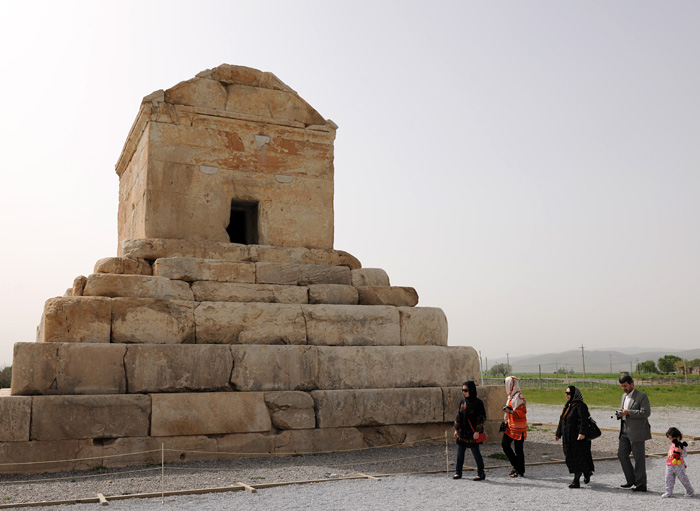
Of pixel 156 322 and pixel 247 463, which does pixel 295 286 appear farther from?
pixel 247 463

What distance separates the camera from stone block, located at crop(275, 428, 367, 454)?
825cm

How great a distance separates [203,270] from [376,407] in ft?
9.83

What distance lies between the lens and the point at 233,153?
10281mm

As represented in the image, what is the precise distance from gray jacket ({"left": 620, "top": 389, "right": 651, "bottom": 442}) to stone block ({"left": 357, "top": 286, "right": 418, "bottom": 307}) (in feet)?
12.6

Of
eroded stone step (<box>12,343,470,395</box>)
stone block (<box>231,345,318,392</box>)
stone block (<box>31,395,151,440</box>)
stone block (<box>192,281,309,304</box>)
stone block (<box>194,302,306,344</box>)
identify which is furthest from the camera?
stone block (<box>192,281,309,304</box>)

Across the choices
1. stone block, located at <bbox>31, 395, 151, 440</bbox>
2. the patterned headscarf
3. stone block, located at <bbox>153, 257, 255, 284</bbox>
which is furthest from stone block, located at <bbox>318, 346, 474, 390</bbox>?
stone block, located at <bbox>31, 395, 151, 440</bbox>

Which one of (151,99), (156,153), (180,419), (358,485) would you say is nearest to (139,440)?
(180,419)

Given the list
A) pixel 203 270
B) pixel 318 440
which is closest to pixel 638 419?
pixel 318 440

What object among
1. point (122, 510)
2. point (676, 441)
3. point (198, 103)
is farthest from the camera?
point (198, 103)

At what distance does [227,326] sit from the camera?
8703 millimetres

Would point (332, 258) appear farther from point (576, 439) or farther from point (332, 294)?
point (576, 439)

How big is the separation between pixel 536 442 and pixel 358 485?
4464 millimetres

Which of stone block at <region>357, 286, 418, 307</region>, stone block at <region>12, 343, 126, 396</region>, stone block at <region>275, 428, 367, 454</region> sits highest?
stone block at <region>357, 286, 418, 307</region>

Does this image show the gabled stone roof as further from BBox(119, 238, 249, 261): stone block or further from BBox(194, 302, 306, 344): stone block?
BBox(194, 302, 306, 344): stone block
